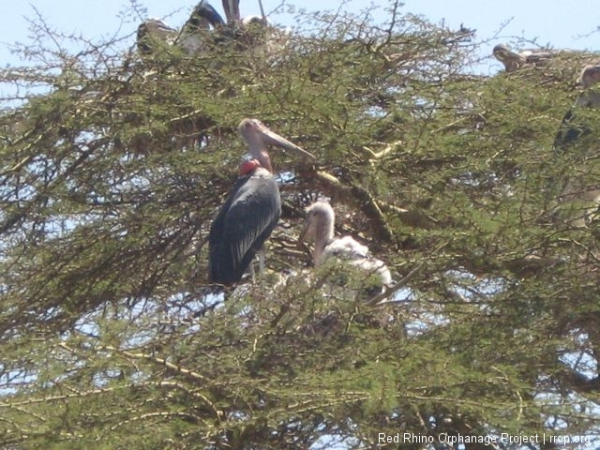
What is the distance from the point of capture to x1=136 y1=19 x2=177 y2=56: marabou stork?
8.21 m

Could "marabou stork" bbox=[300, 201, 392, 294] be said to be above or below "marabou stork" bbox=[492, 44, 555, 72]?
below

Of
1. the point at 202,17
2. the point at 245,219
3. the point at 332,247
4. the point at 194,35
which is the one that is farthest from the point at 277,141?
the point at 202,17

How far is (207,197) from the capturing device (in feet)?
27.2

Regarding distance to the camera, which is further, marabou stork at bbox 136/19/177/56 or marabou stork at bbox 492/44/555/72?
marabou stork at bbox 492/44/555/72

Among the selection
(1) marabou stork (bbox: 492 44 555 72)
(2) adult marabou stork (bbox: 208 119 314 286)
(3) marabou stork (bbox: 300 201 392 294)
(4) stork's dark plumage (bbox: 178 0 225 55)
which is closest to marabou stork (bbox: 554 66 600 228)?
(3) marabou stork (bbox: 300 201 392 294)

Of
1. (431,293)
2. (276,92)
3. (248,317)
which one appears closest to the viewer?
(248,317)

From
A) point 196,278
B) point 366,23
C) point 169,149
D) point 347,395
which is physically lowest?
point 347,395

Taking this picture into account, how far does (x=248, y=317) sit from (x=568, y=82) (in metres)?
3.29

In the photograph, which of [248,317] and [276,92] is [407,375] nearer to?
[248,317]

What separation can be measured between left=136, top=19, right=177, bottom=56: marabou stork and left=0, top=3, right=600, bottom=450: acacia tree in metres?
0.06

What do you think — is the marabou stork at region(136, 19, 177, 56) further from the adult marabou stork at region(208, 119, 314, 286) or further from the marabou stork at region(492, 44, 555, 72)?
the marabou stork at region(492, 44, 555, 72)

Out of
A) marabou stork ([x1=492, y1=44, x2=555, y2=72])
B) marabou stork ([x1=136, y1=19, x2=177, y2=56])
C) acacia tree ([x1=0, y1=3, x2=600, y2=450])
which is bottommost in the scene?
acacia tree ([x1=0, y1=3, x2=600, y2=450])

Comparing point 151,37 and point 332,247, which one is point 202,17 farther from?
point 332,247

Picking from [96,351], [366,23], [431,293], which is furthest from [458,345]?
[366,23]
